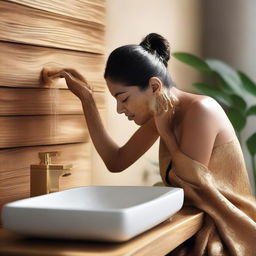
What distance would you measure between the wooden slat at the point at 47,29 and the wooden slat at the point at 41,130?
23 cm

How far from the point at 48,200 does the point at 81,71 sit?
664mm

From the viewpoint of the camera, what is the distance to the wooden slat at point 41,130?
1724mm

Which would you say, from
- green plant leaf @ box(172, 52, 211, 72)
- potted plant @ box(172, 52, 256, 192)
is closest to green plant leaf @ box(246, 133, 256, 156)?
potted plant @ box(172, 52, 256, 192)

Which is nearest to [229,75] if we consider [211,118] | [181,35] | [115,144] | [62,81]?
[181,35]

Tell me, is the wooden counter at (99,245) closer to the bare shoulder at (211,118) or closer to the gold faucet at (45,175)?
the gold faucet at (45,175)

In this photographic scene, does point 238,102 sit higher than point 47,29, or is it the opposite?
point 47,29

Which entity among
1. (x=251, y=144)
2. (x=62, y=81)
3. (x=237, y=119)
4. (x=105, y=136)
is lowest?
(x=251, y=144)

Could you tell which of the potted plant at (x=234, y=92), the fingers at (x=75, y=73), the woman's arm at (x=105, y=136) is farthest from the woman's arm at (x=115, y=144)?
the potted plant at (x=234, y=92)

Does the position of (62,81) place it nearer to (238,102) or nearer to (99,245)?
(99,245)

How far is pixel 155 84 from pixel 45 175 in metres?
0.46

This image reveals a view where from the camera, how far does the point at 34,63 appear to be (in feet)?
6.00

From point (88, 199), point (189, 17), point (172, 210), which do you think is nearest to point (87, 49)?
point (88, 199)

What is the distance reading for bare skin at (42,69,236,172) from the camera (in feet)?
6.20

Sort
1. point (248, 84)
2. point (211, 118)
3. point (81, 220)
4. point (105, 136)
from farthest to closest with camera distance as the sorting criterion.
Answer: point (248, 84) → point (105, 136) → point (211, 118) → point (81, 220)
